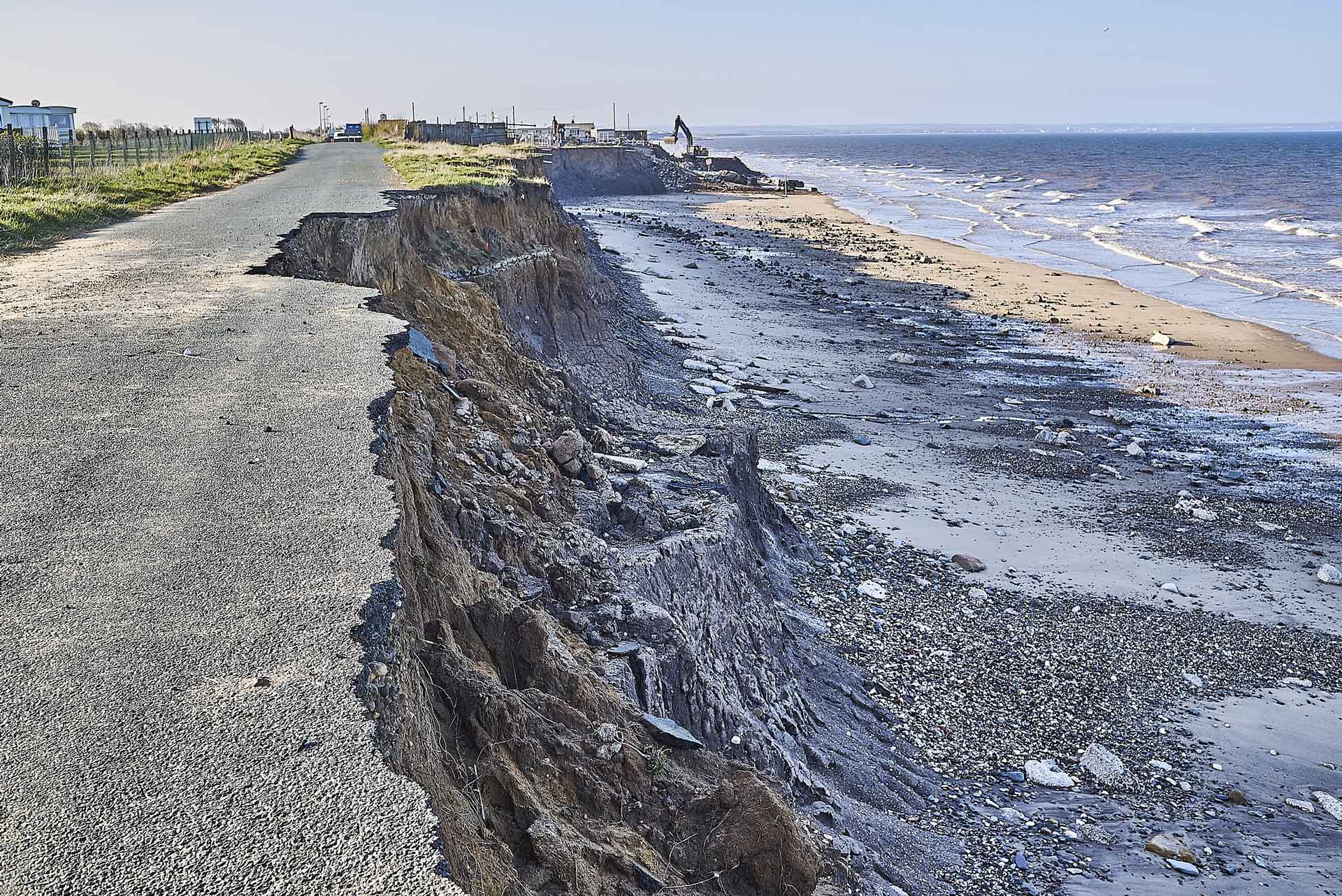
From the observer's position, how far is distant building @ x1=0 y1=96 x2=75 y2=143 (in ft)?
150

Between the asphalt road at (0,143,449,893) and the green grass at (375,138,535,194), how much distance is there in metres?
10.4

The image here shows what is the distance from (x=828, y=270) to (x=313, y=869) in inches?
1355

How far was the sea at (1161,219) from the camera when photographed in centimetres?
3383

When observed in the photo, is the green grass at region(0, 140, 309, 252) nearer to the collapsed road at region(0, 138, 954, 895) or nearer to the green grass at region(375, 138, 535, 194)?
the green grass at region(375, 138, 535, 194)

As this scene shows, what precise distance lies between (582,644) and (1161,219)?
5622 centimetres

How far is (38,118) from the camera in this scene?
4881cm

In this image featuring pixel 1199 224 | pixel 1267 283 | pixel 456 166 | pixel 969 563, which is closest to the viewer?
pixel 969 563

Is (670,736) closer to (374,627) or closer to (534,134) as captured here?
(374,627)

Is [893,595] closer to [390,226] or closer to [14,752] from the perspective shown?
[390,226]

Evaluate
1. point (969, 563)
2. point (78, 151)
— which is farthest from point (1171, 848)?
point (78, 151)

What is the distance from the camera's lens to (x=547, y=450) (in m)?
9.98

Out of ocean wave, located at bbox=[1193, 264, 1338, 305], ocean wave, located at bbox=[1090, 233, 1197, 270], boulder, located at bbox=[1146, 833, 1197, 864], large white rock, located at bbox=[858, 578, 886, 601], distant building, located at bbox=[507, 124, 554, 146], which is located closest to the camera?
boulder, located at bbox=[1146, 833, 1197, 864]

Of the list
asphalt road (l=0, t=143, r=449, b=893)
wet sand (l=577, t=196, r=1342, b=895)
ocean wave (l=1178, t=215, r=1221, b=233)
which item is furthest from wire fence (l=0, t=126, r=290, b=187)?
ocean wave (l=1178, t=215, r=1221, b=233)

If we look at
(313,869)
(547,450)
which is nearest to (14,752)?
(313,869)
